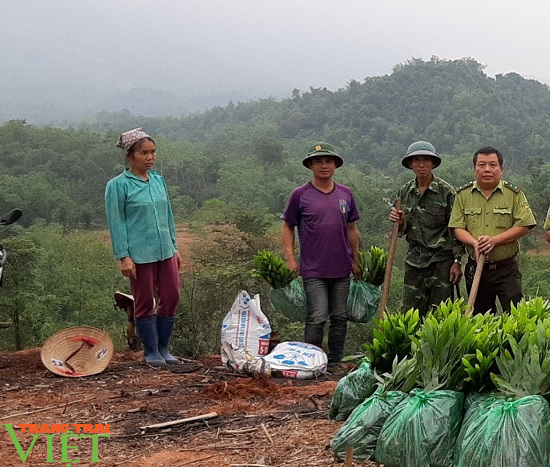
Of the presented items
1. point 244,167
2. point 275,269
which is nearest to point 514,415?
point 275,269

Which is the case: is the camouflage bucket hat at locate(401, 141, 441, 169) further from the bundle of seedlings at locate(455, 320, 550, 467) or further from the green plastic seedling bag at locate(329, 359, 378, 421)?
the bundle of seedlings at locate(455, 320, 550, 467)

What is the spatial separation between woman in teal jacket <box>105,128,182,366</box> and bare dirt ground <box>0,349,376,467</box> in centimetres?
55

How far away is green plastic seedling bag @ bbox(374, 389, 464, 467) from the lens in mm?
2211

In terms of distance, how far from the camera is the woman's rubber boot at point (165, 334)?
502cm

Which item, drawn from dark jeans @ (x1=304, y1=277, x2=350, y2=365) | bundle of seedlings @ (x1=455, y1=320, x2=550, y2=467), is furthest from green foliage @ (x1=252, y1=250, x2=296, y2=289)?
bundle of seedlings @ (x1=455, y1=320, x2=550, y2=467)

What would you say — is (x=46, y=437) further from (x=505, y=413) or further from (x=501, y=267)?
(x=501, y=267)

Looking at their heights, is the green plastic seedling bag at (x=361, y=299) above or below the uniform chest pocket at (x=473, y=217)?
below

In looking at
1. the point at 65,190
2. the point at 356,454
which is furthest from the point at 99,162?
the point at 356,454

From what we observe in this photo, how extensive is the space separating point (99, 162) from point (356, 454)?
Result: 125ft

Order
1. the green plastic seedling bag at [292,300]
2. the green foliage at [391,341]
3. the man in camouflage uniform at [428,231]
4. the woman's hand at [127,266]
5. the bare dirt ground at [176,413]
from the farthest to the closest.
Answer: the green plastic seedling bag at [292,300], the woman's hand at [127,266], the man in camouflage uniform at [428,231], the bare dirt ground at [176,413], the green foliage at [391,341]

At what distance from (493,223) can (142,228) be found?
2239 millimetres

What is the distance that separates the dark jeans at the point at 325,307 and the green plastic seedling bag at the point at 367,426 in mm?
2438

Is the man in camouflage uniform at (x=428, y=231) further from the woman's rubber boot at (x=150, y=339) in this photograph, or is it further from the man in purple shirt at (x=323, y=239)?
the woman's rubber boot at (x=150, y=339)

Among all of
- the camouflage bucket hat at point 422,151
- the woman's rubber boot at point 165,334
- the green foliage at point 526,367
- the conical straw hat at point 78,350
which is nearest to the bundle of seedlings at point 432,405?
the green foliage at point 526,367
